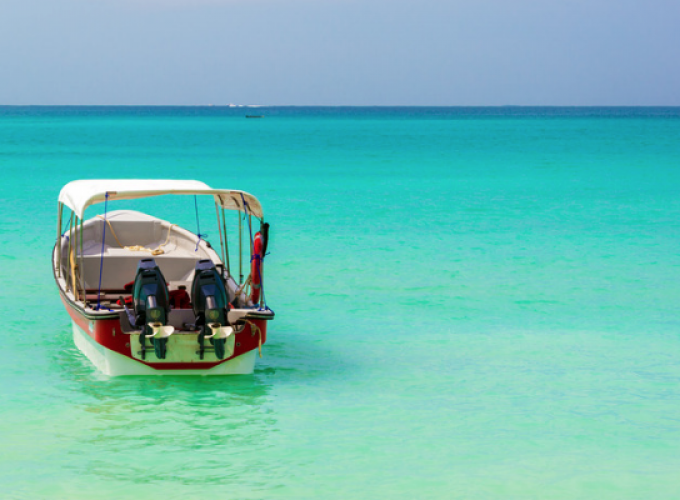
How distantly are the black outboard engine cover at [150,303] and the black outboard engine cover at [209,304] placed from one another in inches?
12.0

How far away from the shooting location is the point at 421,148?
197ft

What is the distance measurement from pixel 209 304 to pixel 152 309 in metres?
0.54

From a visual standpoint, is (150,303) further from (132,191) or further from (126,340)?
(132,191)

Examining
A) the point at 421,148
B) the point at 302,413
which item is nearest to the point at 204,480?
the point at 302,413

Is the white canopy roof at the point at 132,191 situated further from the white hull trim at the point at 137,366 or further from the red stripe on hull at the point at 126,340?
the white hull trim at the point at 137,366

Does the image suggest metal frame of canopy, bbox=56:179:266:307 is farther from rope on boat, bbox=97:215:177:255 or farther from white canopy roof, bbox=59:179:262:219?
rope on boat, bbox=97:215:177:255

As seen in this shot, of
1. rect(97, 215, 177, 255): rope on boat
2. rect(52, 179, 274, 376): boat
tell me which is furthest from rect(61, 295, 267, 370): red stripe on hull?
rect(97, 215, 177, 255): rope on boat

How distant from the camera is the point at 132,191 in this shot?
966 cm

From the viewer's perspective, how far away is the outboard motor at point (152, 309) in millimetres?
8812

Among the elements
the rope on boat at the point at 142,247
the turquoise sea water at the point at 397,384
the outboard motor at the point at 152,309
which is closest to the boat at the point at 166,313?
the outboard motor at the point at 152,309

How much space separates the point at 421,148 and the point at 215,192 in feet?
167

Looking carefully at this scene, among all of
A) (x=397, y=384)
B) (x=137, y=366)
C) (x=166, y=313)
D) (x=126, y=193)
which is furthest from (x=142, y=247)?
(x=397, y=384)

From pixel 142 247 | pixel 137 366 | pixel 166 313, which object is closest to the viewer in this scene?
pixel 166 313

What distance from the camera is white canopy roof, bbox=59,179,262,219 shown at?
963 centimetres
